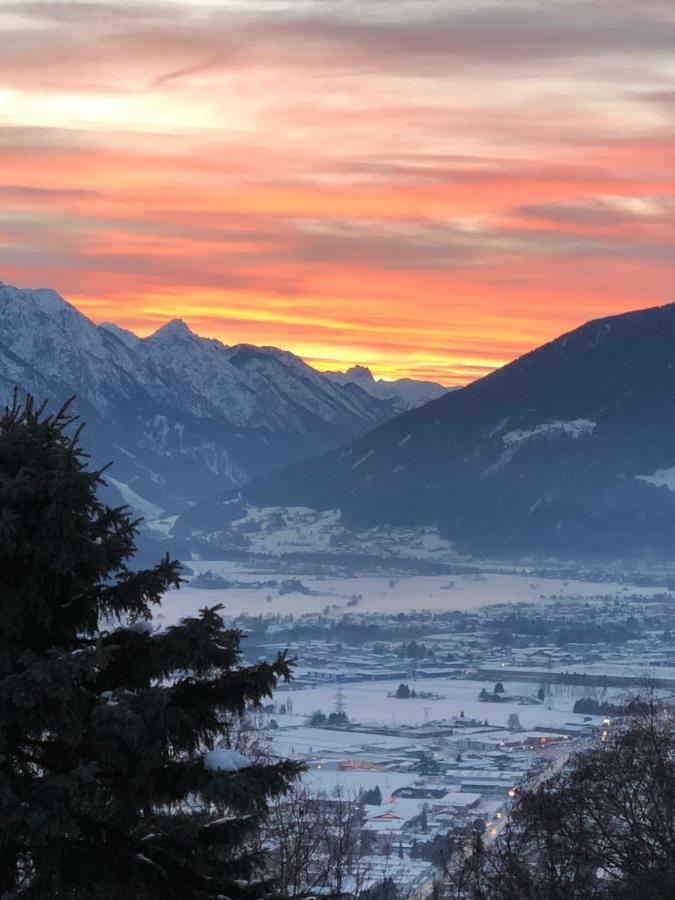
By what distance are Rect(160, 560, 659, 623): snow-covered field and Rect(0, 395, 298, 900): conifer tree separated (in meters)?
105

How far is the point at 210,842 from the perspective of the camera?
7.58 m

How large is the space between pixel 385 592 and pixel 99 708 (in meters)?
140

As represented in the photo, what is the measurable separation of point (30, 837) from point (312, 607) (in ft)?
403

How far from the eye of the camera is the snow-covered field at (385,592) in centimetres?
12694

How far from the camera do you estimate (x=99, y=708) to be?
685 cm

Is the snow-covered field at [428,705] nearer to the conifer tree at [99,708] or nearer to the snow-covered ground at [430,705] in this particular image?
the snow-covered ground at [430,705]

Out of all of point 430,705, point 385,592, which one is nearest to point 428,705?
point 430,705

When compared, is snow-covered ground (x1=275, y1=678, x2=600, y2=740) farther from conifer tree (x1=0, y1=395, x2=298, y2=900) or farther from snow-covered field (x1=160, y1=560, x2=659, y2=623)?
conifer tree (x1=0, y1=395, x2=298, y2=900)

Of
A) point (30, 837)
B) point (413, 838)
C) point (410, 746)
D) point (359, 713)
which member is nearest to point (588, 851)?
point (30, 837)

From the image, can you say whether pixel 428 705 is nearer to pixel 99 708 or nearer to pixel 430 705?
pixel 430 705

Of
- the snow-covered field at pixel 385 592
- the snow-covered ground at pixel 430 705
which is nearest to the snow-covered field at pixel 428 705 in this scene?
the snow-covered ground at pixel 430 705

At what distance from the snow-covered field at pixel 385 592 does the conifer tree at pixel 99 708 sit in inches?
4143

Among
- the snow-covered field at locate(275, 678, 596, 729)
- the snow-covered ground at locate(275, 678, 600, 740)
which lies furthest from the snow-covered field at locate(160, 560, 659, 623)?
the snow-covered field at locate(275, 678, 596, 729)

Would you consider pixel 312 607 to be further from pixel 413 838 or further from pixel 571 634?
pixel 413 838
